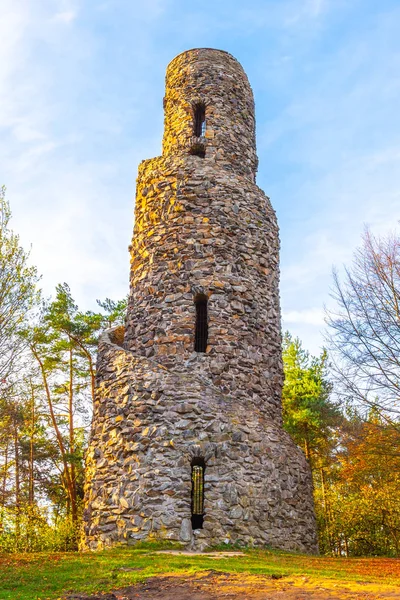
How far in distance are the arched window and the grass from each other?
1.96 m

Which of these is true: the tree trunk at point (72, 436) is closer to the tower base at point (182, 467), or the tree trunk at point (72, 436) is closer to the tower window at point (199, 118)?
the tower base at point (182, 467)

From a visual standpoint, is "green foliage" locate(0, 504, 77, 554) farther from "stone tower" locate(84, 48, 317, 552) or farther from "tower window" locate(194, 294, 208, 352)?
"tower window" locate(194, 294, 208, 352)

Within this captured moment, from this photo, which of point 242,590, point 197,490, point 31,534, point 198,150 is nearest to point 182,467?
point 197,490

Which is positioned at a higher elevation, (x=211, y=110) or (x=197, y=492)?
(x=211, y=110)

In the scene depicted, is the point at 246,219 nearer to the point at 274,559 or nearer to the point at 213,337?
the point at 213,337

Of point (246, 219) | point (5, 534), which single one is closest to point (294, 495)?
point (246, 219)

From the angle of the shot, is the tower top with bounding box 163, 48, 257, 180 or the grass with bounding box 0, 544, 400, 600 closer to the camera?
the grass with bounding box 0, 544, 400, 600

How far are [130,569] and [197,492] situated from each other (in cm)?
438

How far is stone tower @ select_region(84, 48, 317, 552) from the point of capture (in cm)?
1059

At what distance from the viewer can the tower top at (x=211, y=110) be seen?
1519cm

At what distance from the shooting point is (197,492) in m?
11.4

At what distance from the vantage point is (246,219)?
14109 millimetres

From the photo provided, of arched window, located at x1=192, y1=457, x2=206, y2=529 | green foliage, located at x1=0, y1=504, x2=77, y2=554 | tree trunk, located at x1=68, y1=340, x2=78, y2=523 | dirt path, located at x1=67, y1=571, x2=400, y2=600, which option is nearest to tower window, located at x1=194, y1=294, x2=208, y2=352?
arched window, located at x1=192, y1=457, x2=206, y2=529

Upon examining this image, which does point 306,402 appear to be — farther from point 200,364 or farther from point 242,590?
point 242,590
